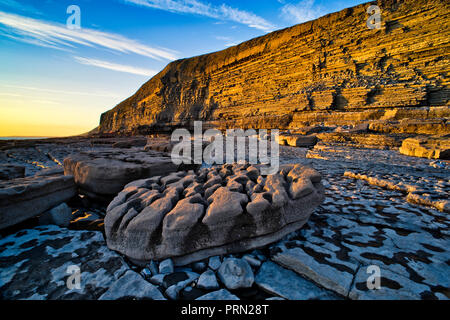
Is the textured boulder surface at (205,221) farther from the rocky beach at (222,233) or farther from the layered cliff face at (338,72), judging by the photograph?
the layered cliff face at (338,72)

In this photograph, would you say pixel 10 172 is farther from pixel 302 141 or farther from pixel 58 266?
pixel 302 141

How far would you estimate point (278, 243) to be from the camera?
1.19 meters

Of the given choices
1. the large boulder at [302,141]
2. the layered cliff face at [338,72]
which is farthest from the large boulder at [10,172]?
→ the layered cliff face at [338,72]

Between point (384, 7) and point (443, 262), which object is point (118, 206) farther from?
point (384, 7)

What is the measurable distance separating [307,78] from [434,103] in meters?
7.33

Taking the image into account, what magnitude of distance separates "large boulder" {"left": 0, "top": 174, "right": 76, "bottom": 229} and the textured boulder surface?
2.49 feet

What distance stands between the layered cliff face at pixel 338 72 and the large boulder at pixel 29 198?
1035cm

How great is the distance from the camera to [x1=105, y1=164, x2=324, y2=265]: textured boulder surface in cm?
109

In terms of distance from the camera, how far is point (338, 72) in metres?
12.9

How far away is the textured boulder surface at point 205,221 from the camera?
42.8 inches

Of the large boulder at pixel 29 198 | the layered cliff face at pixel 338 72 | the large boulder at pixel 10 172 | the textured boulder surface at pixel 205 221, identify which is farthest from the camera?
the layered cliff face at pixel 338 72

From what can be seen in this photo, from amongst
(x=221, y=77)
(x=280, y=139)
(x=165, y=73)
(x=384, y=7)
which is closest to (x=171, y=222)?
(x=280, y=139)

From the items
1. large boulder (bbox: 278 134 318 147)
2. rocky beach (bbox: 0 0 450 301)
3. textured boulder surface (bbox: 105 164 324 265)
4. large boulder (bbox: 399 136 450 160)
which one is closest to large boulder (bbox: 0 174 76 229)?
rocky beach (bbox: 0 0 450 301)

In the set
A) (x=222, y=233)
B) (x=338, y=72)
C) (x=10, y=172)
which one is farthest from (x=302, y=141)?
(x=338, y=72)
